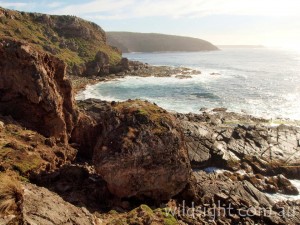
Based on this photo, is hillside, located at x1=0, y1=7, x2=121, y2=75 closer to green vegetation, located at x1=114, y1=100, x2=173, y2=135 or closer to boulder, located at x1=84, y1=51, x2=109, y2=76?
boulder, located at x1=84, y1=51, x2=109, y2=76

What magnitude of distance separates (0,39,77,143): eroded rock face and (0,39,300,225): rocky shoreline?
0.07 metres

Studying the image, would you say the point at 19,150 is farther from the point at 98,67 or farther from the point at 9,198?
the point at 98,67

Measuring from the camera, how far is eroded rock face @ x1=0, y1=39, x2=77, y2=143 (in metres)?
23.2

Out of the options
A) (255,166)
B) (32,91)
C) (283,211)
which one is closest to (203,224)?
(283,211)

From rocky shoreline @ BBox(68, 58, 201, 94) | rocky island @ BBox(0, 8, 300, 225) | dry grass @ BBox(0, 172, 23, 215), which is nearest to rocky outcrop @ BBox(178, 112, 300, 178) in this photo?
rocky island @ BBox(0, 8, 300, 225)

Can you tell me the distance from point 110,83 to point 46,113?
69.2m

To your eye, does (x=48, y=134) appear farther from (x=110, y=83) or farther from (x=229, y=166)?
(x=110, y=83)

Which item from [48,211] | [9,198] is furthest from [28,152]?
[9,198]

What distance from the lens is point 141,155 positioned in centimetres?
1941

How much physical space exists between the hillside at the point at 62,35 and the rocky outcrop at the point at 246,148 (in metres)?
69.3

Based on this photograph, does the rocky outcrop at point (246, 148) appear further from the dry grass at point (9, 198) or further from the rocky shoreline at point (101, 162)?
the dry grass at point (9, 198)

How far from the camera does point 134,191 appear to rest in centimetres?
1917

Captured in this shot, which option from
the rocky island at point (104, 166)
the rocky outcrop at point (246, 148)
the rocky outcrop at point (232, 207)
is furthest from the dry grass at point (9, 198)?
the rocky outcrop at point (246, 148)

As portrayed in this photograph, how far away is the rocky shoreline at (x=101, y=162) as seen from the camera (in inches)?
703
